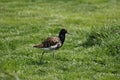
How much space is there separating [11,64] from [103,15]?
19.9m

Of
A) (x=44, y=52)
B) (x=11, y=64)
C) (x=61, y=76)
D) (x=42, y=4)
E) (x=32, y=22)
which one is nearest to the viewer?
(x=61, y=76)

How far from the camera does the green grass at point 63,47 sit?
63.5ft

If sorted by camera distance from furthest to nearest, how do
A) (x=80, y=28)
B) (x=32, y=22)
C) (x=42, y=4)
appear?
(x=42, y=4)
(x=32, y=22)
(x=80, y=28)

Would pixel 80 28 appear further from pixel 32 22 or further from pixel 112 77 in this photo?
pixel 112 77

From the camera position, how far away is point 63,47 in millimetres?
24672

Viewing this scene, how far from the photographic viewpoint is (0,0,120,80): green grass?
1934cm

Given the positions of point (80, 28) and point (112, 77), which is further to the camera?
point (80, 28)

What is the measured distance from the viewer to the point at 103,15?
38.6 meters

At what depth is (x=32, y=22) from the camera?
109 ft

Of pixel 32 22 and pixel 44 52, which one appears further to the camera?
pixel 32 22

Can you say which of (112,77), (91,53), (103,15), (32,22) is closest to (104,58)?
(91,53)

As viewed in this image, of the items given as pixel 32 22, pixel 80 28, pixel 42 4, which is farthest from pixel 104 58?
pixel 42 4

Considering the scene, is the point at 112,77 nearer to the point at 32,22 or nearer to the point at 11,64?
the point at 11,64

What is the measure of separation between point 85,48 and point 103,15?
49.4 ft
